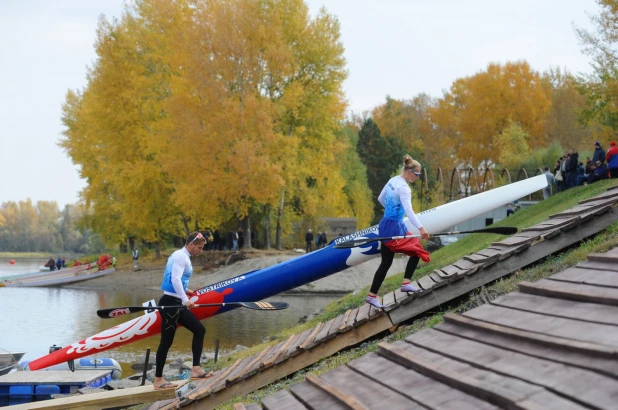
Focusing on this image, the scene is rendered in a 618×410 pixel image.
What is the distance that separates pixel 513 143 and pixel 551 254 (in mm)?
52337

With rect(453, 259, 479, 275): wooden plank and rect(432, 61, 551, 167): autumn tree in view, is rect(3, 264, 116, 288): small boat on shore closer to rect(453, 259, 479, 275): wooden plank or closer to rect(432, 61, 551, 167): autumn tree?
rect(432, 61, 551, 167): autumn tree

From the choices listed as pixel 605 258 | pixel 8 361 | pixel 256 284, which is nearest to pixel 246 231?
pixel 8 361

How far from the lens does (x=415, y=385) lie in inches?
230

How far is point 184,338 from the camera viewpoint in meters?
23.1

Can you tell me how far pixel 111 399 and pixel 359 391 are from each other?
213 inches

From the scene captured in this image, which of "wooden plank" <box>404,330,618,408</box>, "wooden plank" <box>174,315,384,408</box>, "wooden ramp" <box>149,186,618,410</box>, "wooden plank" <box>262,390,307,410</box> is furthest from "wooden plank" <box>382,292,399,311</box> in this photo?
"wooden plank" <box>262,390,307,410</box>

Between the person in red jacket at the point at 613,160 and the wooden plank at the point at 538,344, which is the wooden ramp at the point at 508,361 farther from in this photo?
the person in red jacket at the point at 613,160

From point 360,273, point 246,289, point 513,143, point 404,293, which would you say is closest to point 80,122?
point 360,273

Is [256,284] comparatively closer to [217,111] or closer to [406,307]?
[406,307]

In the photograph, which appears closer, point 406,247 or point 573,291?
point 573,291

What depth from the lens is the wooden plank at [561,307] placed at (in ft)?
19.1

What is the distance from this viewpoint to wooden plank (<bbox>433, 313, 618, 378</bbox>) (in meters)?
4.97

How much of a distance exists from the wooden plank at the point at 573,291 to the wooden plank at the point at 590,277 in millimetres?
69

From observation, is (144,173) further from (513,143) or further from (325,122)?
(513,143)
